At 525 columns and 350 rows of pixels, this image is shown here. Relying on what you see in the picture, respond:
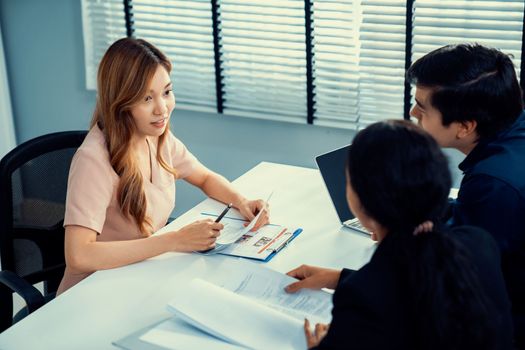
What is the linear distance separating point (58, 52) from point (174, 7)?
2.45 ft

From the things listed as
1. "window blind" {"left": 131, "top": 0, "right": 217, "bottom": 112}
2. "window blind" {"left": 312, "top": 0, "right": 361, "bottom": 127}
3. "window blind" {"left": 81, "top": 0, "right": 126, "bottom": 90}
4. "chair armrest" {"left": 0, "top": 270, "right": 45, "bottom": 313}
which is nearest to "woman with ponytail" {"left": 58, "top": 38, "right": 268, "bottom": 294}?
"chair armrest" {"left": 0, "top": 270, "right": 45, "bottom": 313}

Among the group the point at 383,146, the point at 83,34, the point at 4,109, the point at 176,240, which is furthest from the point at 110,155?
the point at 4,109

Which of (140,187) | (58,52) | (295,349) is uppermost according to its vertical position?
(58,52)

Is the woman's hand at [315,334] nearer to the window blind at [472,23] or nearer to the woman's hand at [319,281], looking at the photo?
the woman's hand at [319,281]

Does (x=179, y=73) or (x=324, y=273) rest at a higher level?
(x=179, y=73)

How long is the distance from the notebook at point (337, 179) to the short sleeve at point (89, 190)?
1.99 feet

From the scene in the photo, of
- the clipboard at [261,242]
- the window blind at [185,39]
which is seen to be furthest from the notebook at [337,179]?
the window blind at [185,39]

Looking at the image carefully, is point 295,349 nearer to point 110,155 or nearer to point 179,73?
point 110,155

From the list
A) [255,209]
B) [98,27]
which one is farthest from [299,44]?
[255,209]

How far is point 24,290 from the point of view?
1.89m

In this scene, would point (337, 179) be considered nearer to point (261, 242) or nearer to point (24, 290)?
point (261, 242)

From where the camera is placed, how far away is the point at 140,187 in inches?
81.8

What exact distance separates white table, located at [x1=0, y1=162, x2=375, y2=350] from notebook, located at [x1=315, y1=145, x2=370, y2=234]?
0.03 metres

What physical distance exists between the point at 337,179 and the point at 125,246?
65 cm
